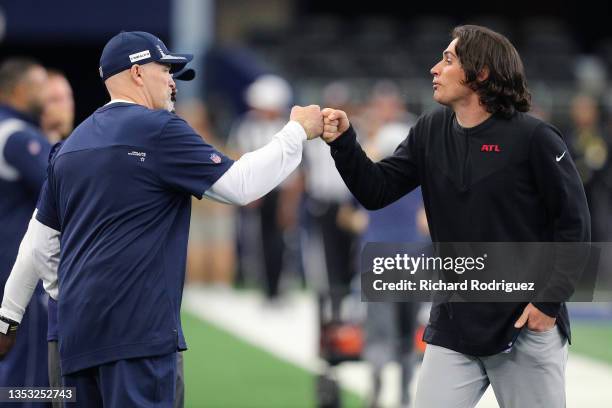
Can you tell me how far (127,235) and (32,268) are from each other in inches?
30.7

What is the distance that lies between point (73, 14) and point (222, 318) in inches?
310

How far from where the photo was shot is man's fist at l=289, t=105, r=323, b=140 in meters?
5.46

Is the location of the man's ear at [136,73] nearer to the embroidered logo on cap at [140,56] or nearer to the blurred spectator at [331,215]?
the embroidered logo on cap at [140,56]

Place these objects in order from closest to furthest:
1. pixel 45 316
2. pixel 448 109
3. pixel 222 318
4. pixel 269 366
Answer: pixel 448 109, pixel 45 316, pixel 269 366, pixel 222 318

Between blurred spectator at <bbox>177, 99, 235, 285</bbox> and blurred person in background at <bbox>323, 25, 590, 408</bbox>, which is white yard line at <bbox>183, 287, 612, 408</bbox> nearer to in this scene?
blurred spectator at <bbox>177, 99, 235, 285</bbox>

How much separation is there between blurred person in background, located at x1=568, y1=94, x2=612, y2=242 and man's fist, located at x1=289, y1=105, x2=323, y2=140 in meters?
11.2

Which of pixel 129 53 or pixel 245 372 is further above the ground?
pixel 129 53

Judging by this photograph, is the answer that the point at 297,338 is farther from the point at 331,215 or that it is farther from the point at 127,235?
the point at 127,235

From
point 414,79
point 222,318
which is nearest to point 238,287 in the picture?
point 222,318

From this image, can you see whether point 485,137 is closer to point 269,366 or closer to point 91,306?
point 91,306

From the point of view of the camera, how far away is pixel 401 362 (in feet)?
28.7

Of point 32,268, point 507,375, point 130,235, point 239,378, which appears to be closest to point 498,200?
point 507,375

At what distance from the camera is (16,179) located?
6.57 metres

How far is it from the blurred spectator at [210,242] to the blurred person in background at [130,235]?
1143 centimetres
